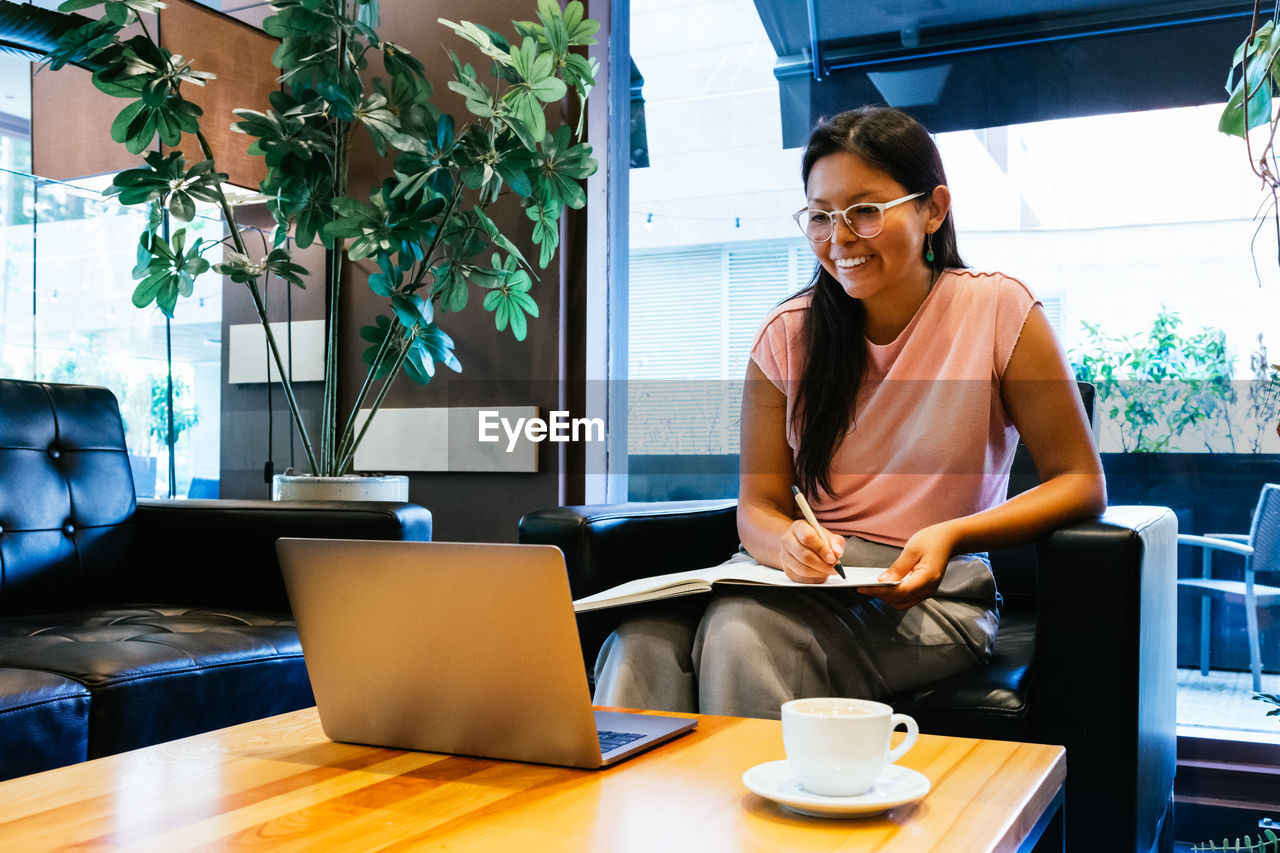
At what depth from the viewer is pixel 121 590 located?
220 centimetres

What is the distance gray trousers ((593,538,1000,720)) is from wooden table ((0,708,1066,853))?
313 mm

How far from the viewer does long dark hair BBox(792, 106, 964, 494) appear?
5.23 feet

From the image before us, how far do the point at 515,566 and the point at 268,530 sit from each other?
1.43 meters

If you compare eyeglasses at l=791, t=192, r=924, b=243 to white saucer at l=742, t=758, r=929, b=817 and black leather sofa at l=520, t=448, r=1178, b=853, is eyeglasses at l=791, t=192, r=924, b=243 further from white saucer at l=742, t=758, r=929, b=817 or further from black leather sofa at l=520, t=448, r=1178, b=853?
white saucer at l=742, t=758, r=929, b=817

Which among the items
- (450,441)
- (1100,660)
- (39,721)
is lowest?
(39,721)

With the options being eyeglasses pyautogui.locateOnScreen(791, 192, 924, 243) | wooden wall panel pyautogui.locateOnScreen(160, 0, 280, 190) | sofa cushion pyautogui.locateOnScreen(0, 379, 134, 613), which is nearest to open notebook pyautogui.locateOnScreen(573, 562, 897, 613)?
eyeglasses pyautogui.locateOnScreen(791, 192, 924, 243)

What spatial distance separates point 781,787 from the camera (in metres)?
0.75

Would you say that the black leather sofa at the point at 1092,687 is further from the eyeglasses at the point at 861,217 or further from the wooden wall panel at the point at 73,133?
the wooden wall panel at the point at 73,133

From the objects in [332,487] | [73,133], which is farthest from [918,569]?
[73,133]

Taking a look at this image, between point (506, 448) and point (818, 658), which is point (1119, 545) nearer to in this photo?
point (818, 658)

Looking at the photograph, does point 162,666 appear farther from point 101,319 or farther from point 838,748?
point 101,319

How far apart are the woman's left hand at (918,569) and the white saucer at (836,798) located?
0.50 metres

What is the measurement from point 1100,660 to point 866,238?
0.67 m

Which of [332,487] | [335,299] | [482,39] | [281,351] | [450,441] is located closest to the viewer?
[482,39]
